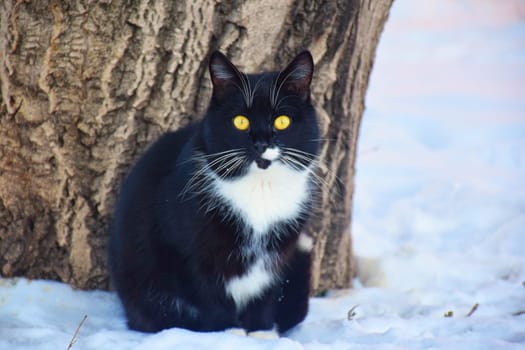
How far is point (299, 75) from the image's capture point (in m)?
2.21

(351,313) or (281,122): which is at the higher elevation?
(281,122)

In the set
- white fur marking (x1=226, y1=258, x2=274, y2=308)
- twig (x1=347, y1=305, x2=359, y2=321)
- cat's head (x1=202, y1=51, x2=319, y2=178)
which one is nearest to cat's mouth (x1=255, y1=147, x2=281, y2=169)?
cat's head (x1=202, y1=51, x2=319, y2=178)

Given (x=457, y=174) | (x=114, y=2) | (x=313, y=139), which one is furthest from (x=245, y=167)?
(x=457, y=174)

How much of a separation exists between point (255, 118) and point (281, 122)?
0.09m

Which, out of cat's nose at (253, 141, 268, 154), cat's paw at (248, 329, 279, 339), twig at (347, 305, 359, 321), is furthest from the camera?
twig at (347, 305, 359, 321)

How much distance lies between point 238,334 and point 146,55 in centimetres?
112

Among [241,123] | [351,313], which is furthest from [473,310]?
[241,123]

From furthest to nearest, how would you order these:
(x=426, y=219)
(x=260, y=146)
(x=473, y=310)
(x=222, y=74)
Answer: (x=426, y=219) < (x=473, y=310) < (x=222, y=74) < (x=260, y=146)

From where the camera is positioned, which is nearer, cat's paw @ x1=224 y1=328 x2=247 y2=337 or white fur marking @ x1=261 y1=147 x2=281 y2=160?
white fur marking @ x1=261 y1=147 x2=281 y2=160

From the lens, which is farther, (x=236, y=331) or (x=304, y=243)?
(x=304, y=243)

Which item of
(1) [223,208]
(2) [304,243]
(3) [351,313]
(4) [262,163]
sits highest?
(4) [262,163]

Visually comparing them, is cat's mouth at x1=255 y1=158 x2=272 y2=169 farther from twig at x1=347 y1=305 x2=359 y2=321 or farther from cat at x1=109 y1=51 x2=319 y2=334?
twig at x1=347 y1=305 x2=359 y2=321

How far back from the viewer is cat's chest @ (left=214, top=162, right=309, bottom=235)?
2205mm

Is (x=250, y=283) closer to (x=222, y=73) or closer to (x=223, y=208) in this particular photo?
(x=223, y=208)
